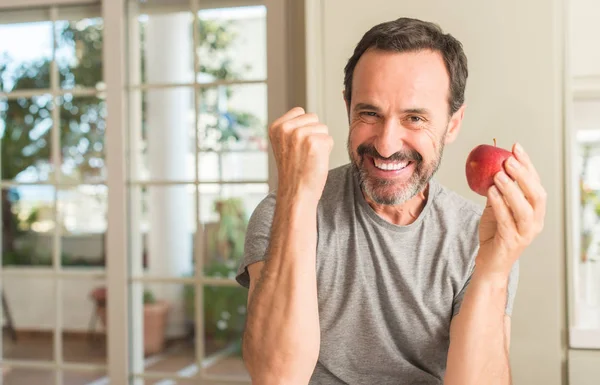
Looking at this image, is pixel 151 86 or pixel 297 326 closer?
pixel 297 326

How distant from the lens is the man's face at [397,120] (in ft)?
4.67

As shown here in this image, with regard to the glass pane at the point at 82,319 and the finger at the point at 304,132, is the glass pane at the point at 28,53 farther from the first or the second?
the finger at the point at 304,132

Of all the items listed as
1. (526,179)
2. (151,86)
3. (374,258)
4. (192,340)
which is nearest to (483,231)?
(526,179)

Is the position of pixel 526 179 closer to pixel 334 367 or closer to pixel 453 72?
pixel 453 72

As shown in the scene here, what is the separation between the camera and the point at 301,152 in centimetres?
128

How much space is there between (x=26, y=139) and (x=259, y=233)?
15.9ft

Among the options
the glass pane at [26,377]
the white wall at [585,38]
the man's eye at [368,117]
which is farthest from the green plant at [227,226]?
the man's eye at [368,117]

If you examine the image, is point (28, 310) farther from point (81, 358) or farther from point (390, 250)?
point (390, 250)

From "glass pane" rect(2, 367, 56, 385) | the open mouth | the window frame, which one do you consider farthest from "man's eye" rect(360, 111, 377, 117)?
"glass pane" rect(2, 367, 56, 385)

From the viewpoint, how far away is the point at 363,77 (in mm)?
1461

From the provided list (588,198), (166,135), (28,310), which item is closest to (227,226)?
(166,135)

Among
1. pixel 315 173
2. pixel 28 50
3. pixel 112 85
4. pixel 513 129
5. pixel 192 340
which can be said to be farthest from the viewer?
pixel 192 340

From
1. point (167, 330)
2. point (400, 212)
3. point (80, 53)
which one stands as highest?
point (80, 53)

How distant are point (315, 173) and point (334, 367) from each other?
1.53 feet
